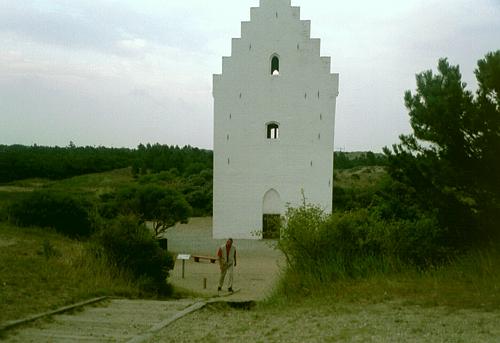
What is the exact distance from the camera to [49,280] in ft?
37.0

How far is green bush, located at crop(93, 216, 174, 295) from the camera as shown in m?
13.7

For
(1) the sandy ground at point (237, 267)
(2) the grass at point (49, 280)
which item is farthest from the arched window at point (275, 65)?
(2) the grass at point (49, 280)

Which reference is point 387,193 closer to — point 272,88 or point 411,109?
point 411,109

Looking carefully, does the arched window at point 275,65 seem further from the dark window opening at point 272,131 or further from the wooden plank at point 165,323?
the wooden plank at point 165,323

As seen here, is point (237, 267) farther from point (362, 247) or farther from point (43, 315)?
point (43, 315)

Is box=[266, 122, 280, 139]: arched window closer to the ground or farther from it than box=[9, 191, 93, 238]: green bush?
farther from it

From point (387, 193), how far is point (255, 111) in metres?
15.4

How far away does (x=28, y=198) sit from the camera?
76.5ft

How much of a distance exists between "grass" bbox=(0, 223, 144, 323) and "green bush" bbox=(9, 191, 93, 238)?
6694 millimetres

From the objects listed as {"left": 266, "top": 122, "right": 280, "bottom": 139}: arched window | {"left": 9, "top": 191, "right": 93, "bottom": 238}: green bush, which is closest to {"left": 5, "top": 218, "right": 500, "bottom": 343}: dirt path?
{"left": 9, "top": 191, "right": 93, "bottom": 238}: green bush

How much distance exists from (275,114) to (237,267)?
8069 millimetres

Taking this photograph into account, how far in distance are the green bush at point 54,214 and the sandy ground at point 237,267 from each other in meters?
3.74

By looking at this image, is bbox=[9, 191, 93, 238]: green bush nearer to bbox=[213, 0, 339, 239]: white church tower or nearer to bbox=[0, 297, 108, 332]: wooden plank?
bbox=[213, 0, 339, 239]: white church tower

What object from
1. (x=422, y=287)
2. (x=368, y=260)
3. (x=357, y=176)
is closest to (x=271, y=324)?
(x=422, y=287)
